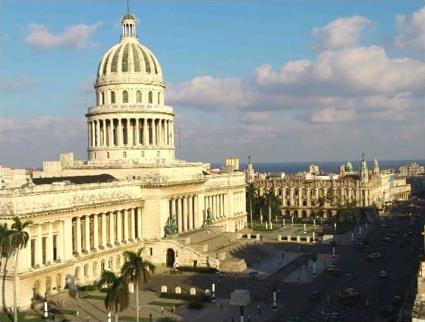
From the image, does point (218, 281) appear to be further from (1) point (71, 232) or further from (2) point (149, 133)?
(2) point (149, 133)

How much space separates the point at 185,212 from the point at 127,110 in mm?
22595

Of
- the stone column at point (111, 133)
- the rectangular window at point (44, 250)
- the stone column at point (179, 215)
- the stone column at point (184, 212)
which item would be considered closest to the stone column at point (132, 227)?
the stone column at point (179, 215)

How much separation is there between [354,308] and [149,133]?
63246 mm

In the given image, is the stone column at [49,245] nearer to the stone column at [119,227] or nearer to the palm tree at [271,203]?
the stone column at [119,227]

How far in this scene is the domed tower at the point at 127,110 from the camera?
409 feet

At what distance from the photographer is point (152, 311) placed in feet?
249

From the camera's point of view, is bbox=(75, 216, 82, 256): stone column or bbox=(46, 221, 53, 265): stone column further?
bbox=(75, 216, 82, 256): stone column

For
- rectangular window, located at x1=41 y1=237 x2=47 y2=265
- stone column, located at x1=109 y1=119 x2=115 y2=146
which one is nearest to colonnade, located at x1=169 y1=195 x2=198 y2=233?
stone column, located at x1=109 y1=119 x2=115 y2=146

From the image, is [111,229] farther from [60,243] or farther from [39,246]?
[39,246]

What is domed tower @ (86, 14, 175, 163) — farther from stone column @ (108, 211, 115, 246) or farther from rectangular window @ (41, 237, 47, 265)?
rectangular window @ (41, 237, 47, 265)

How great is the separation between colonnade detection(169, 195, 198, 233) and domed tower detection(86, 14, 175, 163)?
395 inches

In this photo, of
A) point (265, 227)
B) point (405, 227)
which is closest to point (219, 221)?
point (265, 227)

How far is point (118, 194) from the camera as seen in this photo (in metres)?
101

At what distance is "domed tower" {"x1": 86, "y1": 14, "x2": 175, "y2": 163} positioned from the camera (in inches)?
4914
